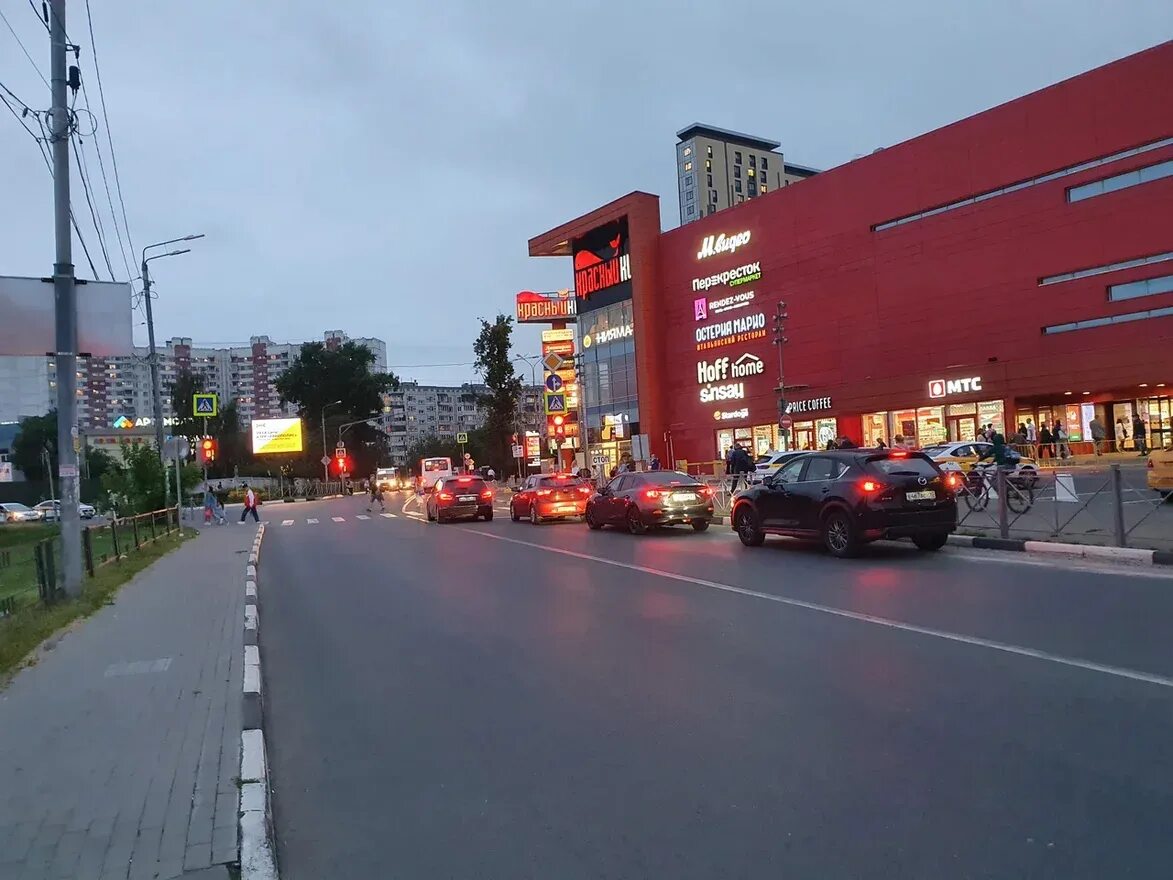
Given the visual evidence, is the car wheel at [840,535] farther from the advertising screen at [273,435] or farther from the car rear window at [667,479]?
the advertising screen at [273,435]

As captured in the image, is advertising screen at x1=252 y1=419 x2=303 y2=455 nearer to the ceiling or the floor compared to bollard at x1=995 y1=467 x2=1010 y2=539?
nearer to the ceiling

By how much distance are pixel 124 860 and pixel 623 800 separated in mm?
2379

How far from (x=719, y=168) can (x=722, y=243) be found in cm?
5782

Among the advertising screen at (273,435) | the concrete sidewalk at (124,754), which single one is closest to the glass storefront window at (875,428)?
the advertising screen at (273,435)

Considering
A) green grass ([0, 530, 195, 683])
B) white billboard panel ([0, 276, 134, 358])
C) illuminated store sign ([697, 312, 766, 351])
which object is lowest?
green grass ([0, 530, 195, 683])

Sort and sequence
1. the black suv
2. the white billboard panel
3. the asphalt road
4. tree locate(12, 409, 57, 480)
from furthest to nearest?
tree locate(12, 409, 57, 480) → the black suv → the white billboard panel → the asphalt road

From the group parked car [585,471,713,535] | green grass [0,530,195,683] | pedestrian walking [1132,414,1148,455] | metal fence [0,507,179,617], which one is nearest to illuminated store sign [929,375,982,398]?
pedestrian walking [1132,414,1148,455]

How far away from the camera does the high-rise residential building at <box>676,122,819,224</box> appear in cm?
10844

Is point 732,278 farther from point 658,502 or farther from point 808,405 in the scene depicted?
point 658,502

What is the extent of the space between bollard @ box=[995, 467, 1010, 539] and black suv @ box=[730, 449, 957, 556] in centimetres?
94

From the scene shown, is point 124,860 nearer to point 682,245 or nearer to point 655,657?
point 655,657

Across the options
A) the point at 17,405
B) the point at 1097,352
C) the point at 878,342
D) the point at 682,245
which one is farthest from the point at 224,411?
the point at 1097,352

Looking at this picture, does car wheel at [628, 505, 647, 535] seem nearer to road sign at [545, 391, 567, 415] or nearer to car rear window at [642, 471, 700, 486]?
car rear window at [642, 471, 700, 486]

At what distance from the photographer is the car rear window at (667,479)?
67.8ft
